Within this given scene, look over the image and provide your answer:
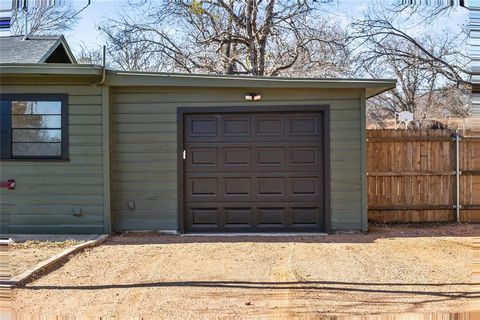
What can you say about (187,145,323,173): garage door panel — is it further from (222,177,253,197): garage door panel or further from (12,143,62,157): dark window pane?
(12,143,62,157): dark window pane

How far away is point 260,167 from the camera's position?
232 inches

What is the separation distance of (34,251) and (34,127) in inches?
74.9

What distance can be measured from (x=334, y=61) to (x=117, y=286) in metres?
9.06

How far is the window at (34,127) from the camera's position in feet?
18.7

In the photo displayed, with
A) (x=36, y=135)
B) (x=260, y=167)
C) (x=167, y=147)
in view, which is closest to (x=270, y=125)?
(x=260, y=167)

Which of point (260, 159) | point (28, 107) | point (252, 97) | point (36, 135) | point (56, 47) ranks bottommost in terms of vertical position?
point (260, 159)

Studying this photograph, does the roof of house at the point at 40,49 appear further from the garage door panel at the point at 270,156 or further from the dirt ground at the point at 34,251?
the garage door panel at the point at 270,156

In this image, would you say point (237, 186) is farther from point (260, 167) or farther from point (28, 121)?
point (28, 121)

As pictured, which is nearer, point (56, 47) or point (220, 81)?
point (220, 81)

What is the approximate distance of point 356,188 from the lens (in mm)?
5848

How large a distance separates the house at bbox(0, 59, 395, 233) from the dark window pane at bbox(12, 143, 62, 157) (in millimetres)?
13

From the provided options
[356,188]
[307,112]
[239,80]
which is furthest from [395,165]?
[239,80]

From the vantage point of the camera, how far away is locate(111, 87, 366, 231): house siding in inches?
229

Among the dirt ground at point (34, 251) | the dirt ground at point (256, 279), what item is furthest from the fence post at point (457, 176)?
the dirt ground at point (34, 251)
